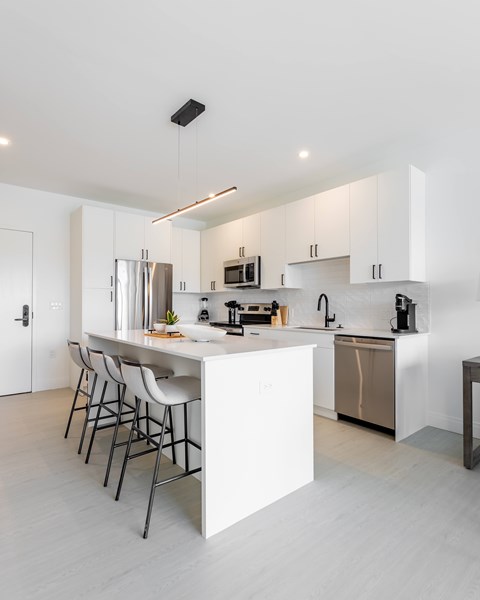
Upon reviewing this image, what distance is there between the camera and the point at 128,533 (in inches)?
70.8

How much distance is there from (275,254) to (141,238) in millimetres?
1978

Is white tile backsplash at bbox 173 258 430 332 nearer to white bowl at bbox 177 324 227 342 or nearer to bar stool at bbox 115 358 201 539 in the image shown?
white bowl at bbox 177 324 227 342

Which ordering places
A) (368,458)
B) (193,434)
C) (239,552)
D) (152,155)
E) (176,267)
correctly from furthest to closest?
(176,267), (152,155), (368,458), (193,434), (239,552)

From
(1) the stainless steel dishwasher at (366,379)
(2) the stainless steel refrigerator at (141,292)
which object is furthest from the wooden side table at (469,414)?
(2) the stainless steel refrigerator at (141,292)

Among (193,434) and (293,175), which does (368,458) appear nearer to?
(193,434)

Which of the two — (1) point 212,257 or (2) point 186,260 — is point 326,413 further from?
(2) point 186,260

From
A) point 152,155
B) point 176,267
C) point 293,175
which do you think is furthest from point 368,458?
point 176,267

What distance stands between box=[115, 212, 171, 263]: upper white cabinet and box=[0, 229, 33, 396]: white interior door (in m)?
1.19

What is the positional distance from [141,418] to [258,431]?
1.26 meters

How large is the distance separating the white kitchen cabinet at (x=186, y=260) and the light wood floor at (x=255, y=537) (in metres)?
3.28

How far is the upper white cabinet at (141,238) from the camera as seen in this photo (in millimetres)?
4754

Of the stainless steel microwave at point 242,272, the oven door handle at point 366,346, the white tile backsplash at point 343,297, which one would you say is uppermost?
the stainless steel microwave at point 242,272

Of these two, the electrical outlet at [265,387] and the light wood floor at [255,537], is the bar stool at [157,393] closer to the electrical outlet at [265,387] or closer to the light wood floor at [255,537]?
the light wood floor at [255,537]

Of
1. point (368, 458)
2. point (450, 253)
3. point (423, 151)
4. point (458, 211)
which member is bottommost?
point (368, 458)
